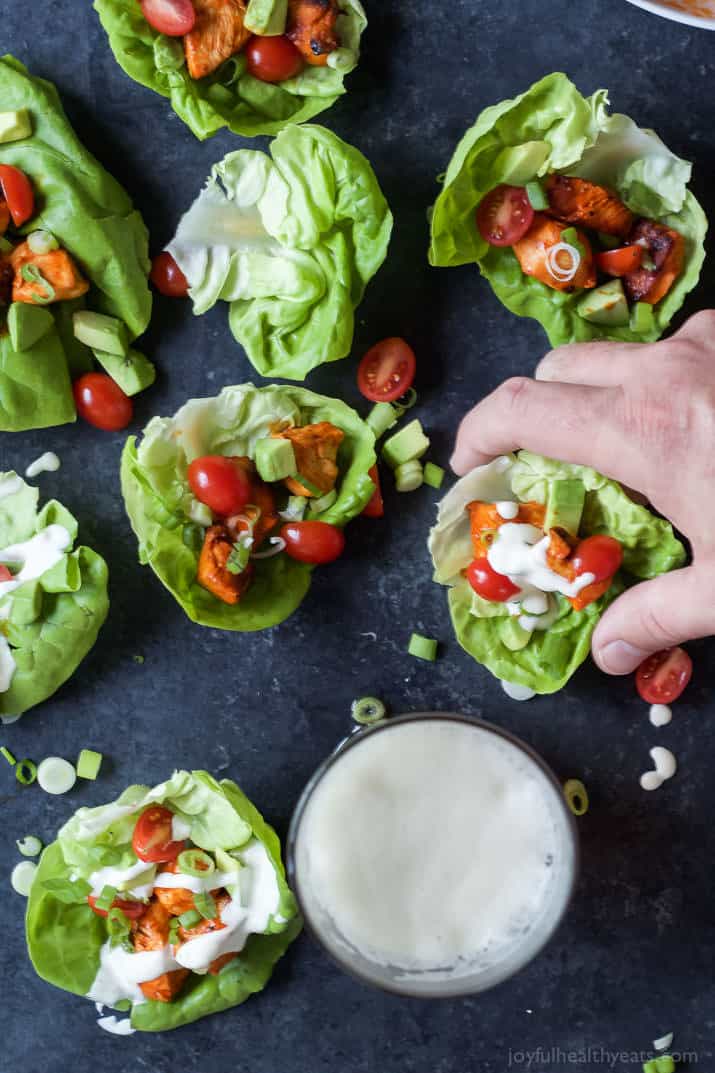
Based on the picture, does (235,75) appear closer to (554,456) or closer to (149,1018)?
(554,456)

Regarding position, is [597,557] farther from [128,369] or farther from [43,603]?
[43,603]

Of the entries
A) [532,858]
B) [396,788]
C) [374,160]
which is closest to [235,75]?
[374,160]

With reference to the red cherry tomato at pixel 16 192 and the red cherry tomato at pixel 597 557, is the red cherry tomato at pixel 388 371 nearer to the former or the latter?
the red cherry tomato at pixel 597 557

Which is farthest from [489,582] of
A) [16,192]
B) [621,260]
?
[16,192]

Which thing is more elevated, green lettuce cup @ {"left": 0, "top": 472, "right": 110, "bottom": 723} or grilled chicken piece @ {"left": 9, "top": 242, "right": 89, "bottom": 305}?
grilled chicken piece @ {"left": 9, "top": 242, "right": 89, "bottom": 305}

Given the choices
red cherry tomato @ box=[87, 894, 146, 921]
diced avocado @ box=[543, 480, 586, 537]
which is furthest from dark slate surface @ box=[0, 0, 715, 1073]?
diced avocado @ box=[543, 480, 586, 537]

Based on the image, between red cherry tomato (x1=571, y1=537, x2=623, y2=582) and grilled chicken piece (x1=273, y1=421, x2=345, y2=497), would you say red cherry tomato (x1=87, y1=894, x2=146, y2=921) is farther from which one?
red cherry tomato (x1=571, y1=537, x2=623, y2=582)
